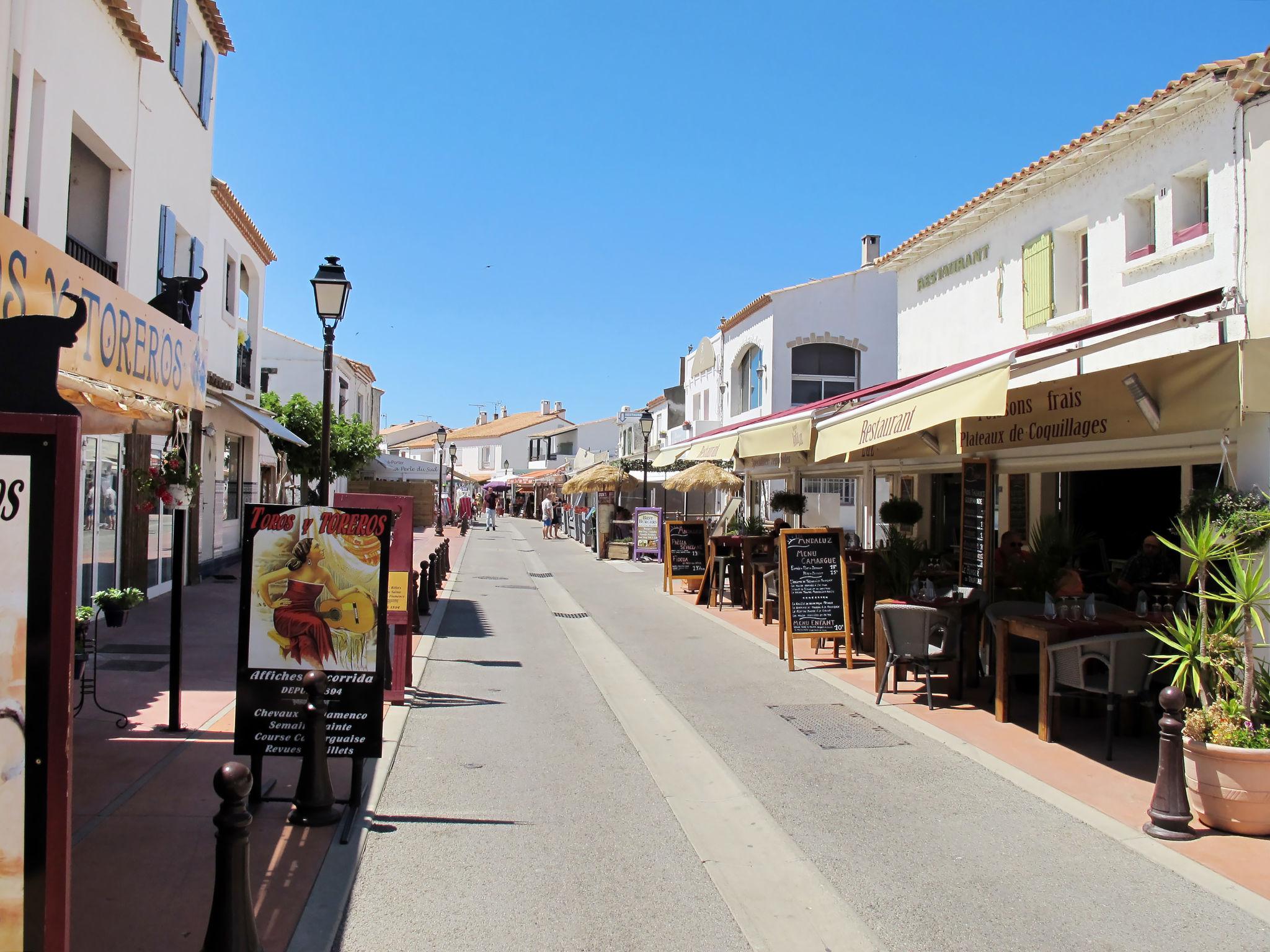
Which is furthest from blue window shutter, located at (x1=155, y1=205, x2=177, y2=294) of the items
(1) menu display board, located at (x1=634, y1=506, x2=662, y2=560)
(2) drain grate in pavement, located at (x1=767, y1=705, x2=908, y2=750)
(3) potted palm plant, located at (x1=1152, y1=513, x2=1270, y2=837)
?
(1) menu display board, located at (x1=634, y1=506, x2=662, y2=560)

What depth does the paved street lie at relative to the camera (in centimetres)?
410

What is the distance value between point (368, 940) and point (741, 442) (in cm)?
981

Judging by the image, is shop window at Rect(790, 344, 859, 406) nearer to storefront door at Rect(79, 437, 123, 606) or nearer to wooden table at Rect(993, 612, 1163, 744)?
storefront door at Rect(79, 437, 123, 606)

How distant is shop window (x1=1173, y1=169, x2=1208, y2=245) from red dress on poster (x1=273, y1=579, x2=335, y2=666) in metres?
8.92

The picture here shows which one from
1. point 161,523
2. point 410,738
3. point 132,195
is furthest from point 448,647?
point 132,195

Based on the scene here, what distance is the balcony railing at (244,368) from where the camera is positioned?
19.8 m

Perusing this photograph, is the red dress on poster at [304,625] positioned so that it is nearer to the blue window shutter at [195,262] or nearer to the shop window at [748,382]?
the blue window shutter at [195,262]

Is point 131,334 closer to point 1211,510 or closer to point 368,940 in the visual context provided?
point 368,940

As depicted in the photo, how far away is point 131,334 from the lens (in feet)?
16.1

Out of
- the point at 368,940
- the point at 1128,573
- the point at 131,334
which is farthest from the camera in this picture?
the point at 1128,573

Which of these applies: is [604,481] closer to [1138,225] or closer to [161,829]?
[1138,225]

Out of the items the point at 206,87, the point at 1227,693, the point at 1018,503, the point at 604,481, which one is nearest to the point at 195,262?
the point at 206,87

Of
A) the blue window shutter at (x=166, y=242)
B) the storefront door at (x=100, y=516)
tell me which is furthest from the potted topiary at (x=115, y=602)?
the blue window shutter at (x=166, y=242)

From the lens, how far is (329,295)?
9.52 m
